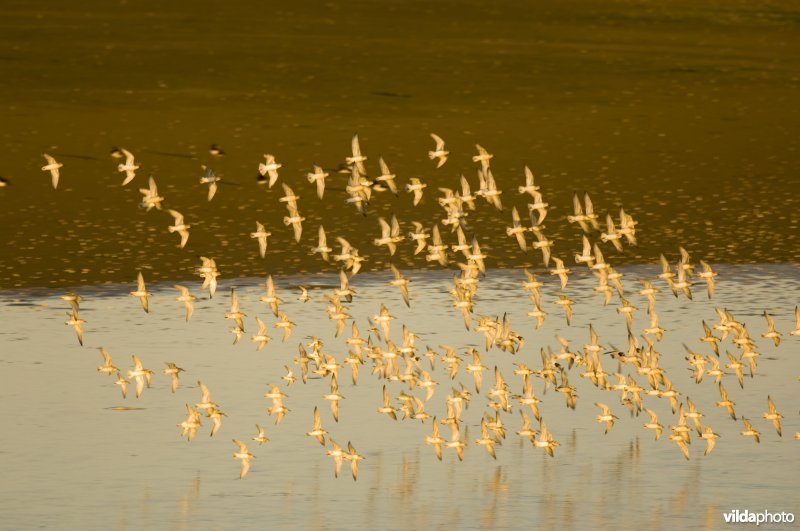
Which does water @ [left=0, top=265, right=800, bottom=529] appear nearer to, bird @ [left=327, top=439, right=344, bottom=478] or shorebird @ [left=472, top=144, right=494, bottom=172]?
bird @ [left=327, top=439, right=344, bottom=478]

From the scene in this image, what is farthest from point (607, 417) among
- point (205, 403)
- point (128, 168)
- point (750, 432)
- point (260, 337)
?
point (128, 168)

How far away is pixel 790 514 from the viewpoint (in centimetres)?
1723

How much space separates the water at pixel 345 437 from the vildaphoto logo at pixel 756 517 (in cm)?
13

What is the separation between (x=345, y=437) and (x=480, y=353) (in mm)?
3370

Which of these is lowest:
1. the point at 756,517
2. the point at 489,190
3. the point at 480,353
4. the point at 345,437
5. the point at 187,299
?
the point at 480,353

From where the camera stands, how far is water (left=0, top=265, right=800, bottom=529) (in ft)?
57.1

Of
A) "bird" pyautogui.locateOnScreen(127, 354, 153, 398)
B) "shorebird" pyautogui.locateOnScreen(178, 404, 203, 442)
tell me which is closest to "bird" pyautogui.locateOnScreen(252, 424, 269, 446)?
"shorebird" pyautogui.locateOnScreen(178, 404, 203, 442)

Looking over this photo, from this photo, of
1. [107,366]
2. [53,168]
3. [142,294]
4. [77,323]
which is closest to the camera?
[107,366]

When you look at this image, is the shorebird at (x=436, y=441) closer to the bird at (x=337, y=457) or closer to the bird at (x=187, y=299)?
the bird at (x=337, y=457)

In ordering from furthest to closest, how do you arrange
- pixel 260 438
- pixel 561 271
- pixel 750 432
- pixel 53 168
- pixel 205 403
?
pixel 53 168, pixel 561 271, pixel 205 403, pixel 750 432, pixel 260 438

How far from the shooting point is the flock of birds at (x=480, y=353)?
19.7 metres

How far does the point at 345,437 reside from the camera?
63.8 feet

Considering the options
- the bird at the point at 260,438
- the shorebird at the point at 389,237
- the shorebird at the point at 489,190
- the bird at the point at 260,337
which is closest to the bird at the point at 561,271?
the shorebird at the point at 489,190

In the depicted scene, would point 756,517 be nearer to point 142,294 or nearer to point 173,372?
point 173,372
